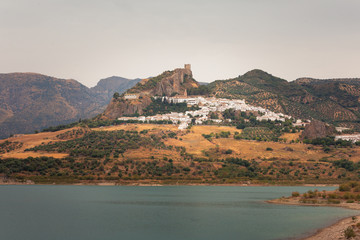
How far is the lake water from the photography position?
45.2 metres

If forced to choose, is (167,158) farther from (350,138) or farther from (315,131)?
(350,138)

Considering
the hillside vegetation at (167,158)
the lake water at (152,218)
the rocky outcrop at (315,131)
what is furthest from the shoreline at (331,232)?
the rocky outcrop at (315,131)

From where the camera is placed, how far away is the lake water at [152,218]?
1781 inches

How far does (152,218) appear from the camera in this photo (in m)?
57.1

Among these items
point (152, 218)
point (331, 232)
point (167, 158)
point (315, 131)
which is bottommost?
point (167, 158)

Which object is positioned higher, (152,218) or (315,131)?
(315,131)

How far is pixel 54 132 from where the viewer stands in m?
184

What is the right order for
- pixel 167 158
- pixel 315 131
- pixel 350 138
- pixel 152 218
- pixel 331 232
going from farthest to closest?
pixel 350 138
pixel 315 131
pixel 167 158
pixel 152 218
pixel 331 232

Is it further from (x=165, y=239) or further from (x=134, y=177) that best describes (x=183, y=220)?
(x=134, y=177)

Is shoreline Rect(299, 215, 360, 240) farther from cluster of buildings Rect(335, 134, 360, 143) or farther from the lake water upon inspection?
cluster of buildings Rect(335, 134, 360, 143)

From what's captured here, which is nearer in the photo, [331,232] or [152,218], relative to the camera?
[331,232]

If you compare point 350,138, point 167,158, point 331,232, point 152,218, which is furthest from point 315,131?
point 331,232

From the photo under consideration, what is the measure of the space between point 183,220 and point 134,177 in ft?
213

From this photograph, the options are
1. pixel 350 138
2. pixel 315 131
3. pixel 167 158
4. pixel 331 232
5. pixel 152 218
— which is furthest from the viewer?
pixel 350 138
